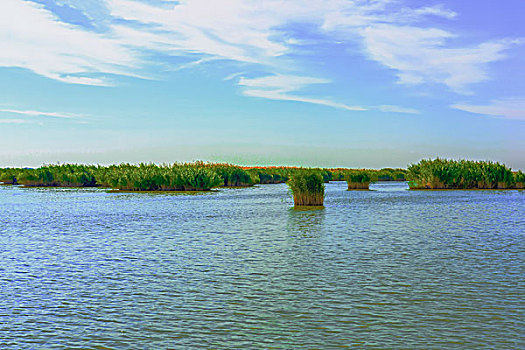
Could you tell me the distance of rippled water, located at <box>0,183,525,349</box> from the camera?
6730 millimetres

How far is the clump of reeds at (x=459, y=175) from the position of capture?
50191mm

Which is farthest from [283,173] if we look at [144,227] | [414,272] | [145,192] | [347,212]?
[414,272]

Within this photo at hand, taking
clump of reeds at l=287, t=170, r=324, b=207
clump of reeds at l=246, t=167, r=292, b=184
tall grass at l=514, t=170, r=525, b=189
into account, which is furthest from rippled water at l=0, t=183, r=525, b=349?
clump of reeds at l=246, t=167, r=292, b=184

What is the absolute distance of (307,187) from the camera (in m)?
29.5

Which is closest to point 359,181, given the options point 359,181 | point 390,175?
point 359,181

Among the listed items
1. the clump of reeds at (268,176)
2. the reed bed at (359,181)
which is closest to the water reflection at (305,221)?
the reed bed at (359,181)

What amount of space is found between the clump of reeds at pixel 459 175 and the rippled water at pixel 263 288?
33.4m

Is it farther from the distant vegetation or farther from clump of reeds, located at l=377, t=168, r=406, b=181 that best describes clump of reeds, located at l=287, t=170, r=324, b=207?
clump of reeds, located at l=377, t=168, r=406, b=181

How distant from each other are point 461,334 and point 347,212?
18679mm

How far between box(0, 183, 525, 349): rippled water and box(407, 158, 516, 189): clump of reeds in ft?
110

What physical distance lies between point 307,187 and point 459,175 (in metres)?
26.5

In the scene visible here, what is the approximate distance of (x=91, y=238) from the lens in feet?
53.5

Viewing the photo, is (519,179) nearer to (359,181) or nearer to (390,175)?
(359,181)

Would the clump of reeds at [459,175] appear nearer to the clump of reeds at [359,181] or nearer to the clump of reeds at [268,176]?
the clump of reeds at [359,181]
